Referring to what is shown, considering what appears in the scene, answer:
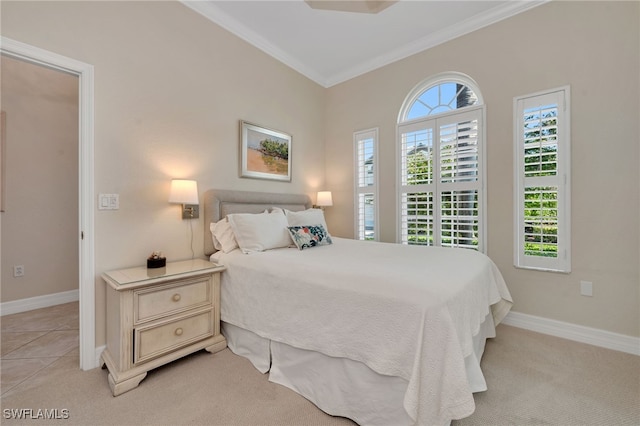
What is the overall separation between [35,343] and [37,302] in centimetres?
114

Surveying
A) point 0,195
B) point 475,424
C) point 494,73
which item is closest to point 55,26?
point 0,195

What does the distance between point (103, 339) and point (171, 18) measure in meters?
2.74

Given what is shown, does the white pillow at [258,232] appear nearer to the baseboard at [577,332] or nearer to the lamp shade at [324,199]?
the lamp shade at [324,199]

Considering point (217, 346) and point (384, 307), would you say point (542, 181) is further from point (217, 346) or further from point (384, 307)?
point (217, 346)

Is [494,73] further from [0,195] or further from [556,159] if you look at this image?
[0,195]

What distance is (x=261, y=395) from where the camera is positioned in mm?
1653

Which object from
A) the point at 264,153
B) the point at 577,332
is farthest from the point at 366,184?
the point at 577,332

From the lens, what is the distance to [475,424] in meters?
1.41

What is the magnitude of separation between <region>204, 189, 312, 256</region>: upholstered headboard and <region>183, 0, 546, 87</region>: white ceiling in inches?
69.0

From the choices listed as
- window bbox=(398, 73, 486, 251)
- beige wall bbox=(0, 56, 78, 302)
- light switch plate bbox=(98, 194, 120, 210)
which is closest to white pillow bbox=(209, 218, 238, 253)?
light switch plate bbox=(98, 194, 120, 210)

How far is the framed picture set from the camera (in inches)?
119

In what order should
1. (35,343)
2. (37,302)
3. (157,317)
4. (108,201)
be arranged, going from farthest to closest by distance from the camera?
(37,302) < (35,343) < (108,201) < (157,317)

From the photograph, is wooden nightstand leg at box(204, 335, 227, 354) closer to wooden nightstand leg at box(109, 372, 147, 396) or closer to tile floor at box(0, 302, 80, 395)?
wooden nightstand leg at box(109, 372, 147, 396)

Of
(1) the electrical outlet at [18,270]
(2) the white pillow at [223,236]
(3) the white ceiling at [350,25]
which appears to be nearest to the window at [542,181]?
(3) the white ceiling at [350,25]
